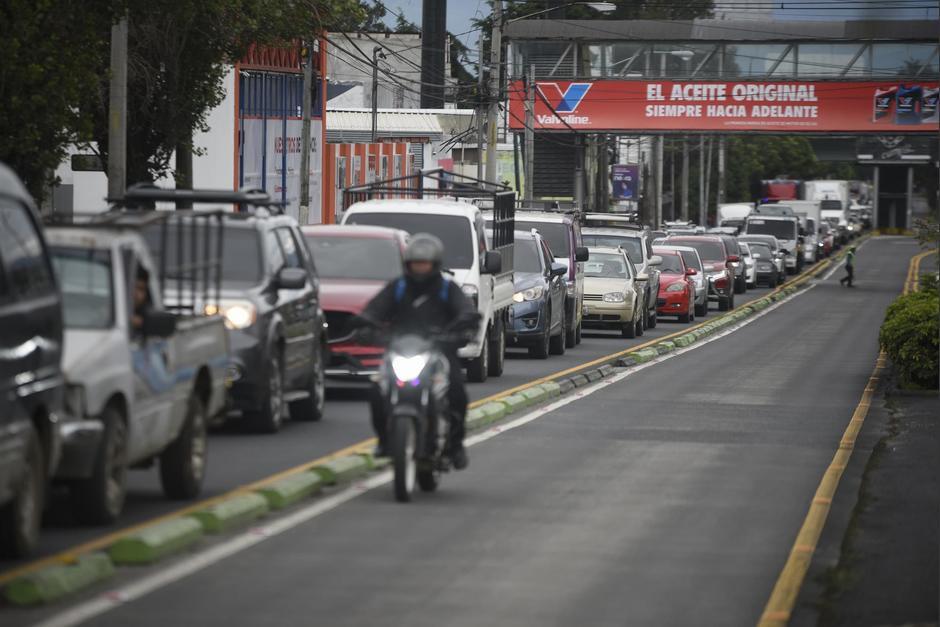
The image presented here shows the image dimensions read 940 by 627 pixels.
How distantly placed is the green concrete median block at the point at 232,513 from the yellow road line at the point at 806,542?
127 inches

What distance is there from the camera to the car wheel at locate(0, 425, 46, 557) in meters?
9.41

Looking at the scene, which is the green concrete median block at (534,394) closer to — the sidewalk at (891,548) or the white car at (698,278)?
the sidewalk at (891,548)

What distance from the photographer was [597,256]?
36.7 m

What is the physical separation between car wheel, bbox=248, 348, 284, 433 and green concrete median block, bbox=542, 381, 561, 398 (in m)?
5.52

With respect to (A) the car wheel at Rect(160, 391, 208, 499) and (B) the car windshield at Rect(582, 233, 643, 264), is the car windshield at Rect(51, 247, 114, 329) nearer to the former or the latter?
(A) the car wheel at Rect(160, 391, 208, 499)

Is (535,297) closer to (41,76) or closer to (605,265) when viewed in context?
(605,265)

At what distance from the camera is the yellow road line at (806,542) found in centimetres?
934

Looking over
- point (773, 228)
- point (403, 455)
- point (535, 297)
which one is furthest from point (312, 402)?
point (773, 228)

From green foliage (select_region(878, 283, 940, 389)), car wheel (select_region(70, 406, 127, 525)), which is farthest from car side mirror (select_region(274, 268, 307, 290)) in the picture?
green foliage (select_region(878, 283, 940, 389))

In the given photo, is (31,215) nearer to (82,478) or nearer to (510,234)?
(82,478)

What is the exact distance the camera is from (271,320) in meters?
16.4

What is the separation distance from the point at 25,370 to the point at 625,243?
99.9 feet

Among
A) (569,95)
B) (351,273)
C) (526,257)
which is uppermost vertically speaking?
(569,95)

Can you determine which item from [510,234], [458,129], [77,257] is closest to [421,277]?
[77,257]
